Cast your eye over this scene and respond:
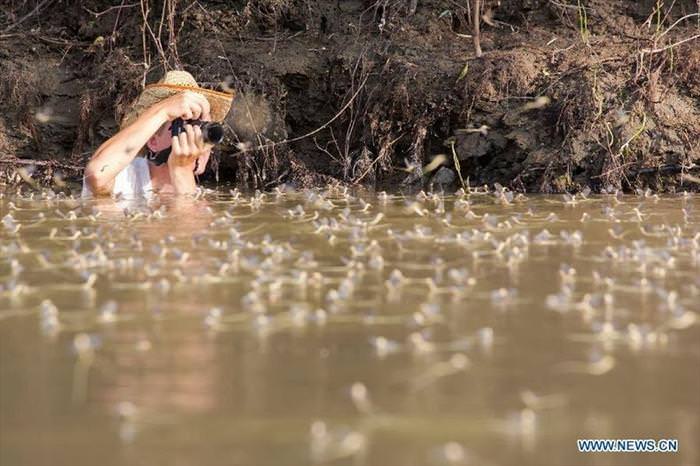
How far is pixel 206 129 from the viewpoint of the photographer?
24.0 ft

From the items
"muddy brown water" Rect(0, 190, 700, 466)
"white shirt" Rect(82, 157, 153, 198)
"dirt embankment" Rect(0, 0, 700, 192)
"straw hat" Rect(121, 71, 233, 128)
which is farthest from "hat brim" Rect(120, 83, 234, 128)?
"muddy brown water" Rect(0, 190, 700, 466)

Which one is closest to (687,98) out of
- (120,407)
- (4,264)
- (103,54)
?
(103,54)

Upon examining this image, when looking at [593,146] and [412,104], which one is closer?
[593,146]

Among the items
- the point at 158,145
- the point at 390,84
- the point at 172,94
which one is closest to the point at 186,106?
the point at 172,94

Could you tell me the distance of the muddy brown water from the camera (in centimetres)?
259

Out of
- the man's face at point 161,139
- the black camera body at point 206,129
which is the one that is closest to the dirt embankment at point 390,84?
the man's face at point 161,139

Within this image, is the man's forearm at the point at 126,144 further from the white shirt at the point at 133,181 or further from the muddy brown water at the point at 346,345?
the muddy brown water at the point at 346,345

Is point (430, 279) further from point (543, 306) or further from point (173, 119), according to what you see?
point (173, 119)

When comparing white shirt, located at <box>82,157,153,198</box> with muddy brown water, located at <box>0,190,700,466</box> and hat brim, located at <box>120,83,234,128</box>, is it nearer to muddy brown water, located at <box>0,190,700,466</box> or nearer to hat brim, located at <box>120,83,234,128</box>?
hat brim, located at <box>120,83,234,128</box>

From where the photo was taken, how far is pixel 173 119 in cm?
738

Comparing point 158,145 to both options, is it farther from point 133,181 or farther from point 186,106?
point 186,106

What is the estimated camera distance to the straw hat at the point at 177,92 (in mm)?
7734

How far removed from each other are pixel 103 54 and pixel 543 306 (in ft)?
25.8

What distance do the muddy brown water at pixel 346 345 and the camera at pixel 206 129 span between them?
1.49 metres
